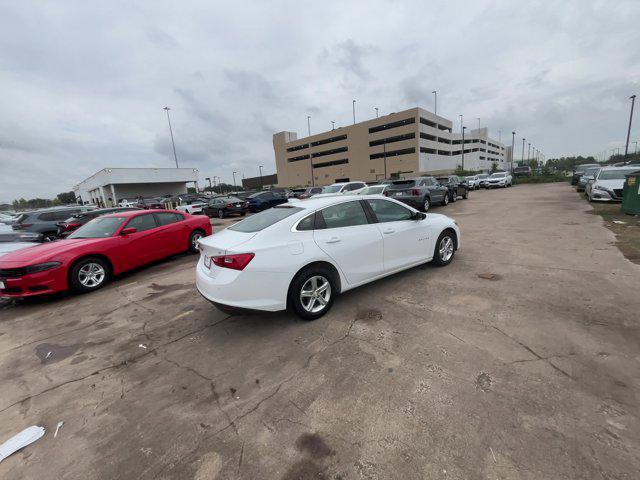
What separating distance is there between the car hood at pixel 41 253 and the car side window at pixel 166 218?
5.22 ft

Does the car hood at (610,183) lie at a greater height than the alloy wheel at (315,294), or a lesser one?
greater

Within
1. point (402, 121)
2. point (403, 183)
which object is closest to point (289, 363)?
point (403, 183)

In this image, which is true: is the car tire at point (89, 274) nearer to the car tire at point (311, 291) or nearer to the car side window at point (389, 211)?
the car tire at point (311, 291)

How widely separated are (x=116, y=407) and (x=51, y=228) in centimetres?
1407

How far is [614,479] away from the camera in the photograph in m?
1.68

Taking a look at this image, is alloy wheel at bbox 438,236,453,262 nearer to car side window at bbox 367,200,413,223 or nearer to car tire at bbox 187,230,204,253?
car side window at bbox 367,200,413,223

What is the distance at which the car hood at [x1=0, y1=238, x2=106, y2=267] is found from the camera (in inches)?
200

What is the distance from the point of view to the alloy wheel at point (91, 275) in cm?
566

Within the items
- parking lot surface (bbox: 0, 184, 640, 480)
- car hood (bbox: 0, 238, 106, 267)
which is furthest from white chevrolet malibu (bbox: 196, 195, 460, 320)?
car hood (bbox: 0, 238, 106, 267)

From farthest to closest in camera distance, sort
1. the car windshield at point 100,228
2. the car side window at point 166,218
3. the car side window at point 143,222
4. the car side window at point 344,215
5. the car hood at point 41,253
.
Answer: the car side window at point 166,218 → the car side window at point 143,222 → the car windshield at point 100,228 → the car hood at point 41,253 → the car side window at point 344,215

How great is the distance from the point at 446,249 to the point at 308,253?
323 cm

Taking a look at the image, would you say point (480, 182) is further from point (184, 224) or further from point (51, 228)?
point (51, 228)

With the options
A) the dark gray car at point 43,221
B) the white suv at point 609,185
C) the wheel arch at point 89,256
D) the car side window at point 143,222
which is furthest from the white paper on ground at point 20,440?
the white suv at point 609,185

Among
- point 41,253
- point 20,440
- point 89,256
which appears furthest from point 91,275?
point 20,440
